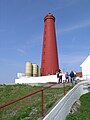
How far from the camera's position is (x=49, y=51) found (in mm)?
34094

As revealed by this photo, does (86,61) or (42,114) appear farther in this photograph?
(86,61)

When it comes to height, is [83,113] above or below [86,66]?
below

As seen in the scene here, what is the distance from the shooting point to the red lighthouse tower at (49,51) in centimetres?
3384

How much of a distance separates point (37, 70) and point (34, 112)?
29.8m

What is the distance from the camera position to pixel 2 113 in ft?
32.8

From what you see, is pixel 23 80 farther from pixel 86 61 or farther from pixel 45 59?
pixel 86 61

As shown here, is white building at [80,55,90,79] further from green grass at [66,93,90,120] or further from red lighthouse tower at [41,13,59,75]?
green grass at [66,93,90,120]

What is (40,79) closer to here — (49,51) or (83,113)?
(49,51)

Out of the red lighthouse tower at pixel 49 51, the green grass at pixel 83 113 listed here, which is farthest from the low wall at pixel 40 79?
the green grass at pixel 83 113

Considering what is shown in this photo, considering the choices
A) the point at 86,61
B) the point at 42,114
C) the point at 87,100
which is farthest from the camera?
the point at 86,61

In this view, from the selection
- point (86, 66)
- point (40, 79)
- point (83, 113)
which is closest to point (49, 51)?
point (40, 79)

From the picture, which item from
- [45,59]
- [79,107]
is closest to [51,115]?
[79,107]

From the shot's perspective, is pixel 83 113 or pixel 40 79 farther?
pixel 40 79

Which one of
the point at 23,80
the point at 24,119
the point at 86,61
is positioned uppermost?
the point at 86,61
